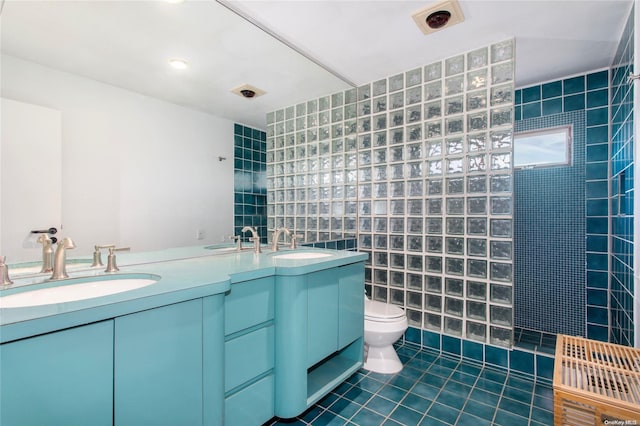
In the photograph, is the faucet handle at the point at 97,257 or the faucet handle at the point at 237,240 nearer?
the faucet handle at the point at 97,257

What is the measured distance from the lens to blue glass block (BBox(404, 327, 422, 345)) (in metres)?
2.38

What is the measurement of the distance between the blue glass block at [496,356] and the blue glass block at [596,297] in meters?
1.06

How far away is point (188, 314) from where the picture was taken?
39.3 inches

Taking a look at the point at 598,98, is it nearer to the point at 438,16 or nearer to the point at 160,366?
the point at 438,16

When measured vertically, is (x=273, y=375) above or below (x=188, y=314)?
below

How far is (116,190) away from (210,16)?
113 cm

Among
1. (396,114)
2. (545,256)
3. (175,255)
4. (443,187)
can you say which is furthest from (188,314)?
(545,256)

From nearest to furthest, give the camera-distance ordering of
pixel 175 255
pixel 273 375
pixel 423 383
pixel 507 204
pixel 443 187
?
pixel 273 375 < pixel 175 255 < pixel 423 383 < pixel 507 204 < pixel 443 187

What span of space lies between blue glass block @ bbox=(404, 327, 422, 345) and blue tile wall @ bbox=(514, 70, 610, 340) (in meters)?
1.12

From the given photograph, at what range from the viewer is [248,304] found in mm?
1325

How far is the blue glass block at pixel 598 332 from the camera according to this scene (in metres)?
2.36

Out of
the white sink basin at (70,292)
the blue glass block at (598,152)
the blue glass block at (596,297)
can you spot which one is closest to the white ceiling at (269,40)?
the blue glass block at (598,152)

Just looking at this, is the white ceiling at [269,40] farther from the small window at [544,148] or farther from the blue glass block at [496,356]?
the blue glass block at [496,356]

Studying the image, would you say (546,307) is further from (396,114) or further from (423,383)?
(396,114)
